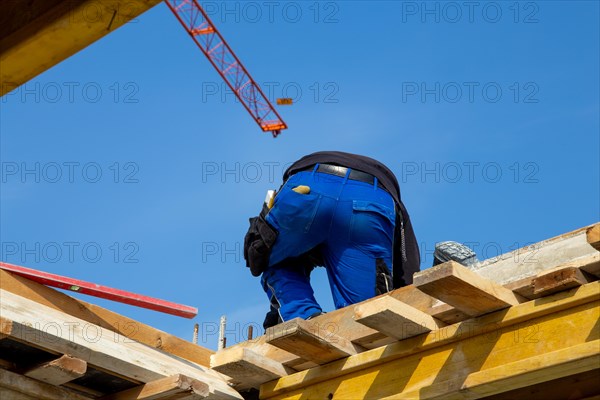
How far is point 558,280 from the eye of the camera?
4.25m

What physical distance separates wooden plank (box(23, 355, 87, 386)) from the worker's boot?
2555mm

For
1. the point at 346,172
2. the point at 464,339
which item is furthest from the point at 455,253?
the point at 464,339

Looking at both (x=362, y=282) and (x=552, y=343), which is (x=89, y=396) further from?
(x=552, y=343)

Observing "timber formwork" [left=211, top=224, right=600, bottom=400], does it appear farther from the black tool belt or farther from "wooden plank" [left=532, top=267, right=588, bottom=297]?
the black tool belt

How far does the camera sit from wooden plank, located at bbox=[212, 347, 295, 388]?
497 centimetres

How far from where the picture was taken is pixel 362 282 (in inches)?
236

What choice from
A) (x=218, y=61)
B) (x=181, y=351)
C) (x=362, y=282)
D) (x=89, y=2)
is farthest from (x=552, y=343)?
(x=218, y=61)

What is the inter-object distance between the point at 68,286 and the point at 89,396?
0.61 metres

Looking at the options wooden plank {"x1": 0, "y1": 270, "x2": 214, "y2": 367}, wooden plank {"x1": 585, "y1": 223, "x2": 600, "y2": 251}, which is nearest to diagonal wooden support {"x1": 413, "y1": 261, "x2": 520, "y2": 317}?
wooden plank {"x1": 585, "y1": 223, "x2": 600, "y2": 251}

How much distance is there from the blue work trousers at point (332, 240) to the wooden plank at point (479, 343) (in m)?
0.99

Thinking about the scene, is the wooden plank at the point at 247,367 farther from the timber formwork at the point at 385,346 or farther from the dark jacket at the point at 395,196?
the dark jacket at the point at 395,196

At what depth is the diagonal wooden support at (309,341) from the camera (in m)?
4.66

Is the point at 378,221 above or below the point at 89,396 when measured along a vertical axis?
above

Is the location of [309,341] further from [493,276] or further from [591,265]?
[591,265]
